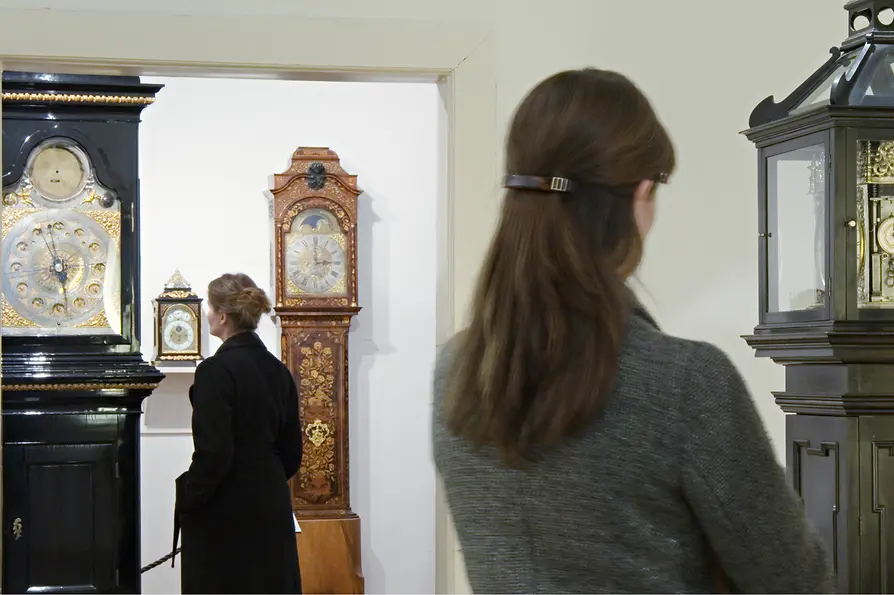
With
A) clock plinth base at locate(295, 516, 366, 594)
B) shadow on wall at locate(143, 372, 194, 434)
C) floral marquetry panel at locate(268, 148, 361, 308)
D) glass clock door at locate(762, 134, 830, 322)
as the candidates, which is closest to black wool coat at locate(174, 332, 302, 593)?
glass clock door at locate(762, 134, 830, 322)

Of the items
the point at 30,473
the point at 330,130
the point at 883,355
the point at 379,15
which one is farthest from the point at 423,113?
the point at 883,355

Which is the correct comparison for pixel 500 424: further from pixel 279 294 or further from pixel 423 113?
pixel 423 113

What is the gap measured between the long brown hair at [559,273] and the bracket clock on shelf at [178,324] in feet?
16.6

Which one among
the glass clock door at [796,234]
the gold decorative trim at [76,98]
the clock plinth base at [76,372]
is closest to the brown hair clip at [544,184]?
the glass clock door at [796,234]

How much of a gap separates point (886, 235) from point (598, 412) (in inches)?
81.7

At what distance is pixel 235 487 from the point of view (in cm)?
357

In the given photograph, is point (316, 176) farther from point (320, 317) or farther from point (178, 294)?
point (178, 294)

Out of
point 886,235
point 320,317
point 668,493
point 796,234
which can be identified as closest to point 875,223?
point 886,235

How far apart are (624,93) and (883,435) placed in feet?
6.54

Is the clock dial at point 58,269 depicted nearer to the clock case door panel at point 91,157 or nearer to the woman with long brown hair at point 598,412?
the clock case door panel at point 91,157

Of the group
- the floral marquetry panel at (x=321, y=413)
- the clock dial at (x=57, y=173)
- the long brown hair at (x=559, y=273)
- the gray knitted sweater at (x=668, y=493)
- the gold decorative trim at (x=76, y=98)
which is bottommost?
the floral marquetry panel at (x=321, y=413)

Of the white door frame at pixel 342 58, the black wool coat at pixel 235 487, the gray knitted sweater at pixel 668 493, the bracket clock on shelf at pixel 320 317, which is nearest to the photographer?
the gray knitted sweater at pixel 668 493

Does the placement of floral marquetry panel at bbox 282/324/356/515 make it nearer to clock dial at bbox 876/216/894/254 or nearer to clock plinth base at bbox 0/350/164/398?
clock plinth base at bbox 0/350/164/398

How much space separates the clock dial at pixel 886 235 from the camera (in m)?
2.97
